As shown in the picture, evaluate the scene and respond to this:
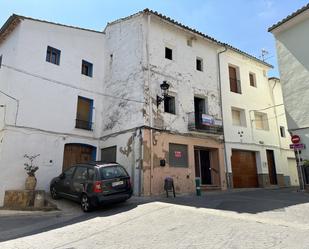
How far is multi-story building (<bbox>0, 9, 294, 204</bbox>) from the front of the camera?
41.2 ft

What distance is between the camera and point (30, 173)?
11820 mm

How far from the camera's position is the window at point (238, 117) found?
17275 mm

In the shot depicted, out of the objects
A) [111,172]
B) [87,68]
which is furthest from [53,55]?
[111,172]

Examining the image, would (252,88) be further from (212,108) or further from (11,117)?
(11,117)

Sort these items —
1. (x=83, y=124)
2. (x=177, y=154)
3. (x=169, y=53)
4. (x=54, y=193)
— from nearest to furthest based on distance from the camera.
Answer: (x=54, y=193), (x=177, y=154), (x=83, y=124), (x=169, y=53)

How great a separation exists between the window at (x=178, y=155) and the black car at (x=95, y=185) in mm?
3876

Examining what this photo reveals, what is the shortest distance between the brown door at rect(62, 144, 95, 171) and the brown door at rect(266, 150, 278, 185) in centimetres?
1115

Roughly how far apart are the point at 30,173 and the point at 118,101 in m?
5.53

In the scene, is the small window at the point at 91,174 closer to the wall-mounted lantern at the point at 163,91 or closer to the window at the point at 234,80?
the wall-mounted lantern at the point at 163,91

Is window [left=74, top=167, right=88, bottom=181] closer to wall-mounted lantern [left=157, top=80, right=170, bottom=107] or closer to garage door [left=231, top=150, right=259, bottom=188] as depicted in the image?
wall-mounted lantern [left=157, top=80, right=170, bottom=107]

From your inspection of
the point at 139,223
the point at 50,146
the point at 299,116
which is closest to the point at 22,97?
the point at 50,146

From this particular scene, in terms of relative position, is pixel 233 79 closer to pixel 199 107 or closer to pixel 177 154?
pixel 199 107

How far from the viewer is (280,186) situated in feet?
57.0

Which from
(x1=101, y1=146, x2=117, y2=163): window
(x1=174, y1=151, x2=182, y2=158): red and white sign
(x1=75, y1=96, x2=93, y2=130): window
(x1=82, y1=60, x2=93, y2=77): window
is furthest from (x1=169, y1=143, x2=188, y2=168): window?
(x1=82, y1=60, x2=93, y2=77): window
